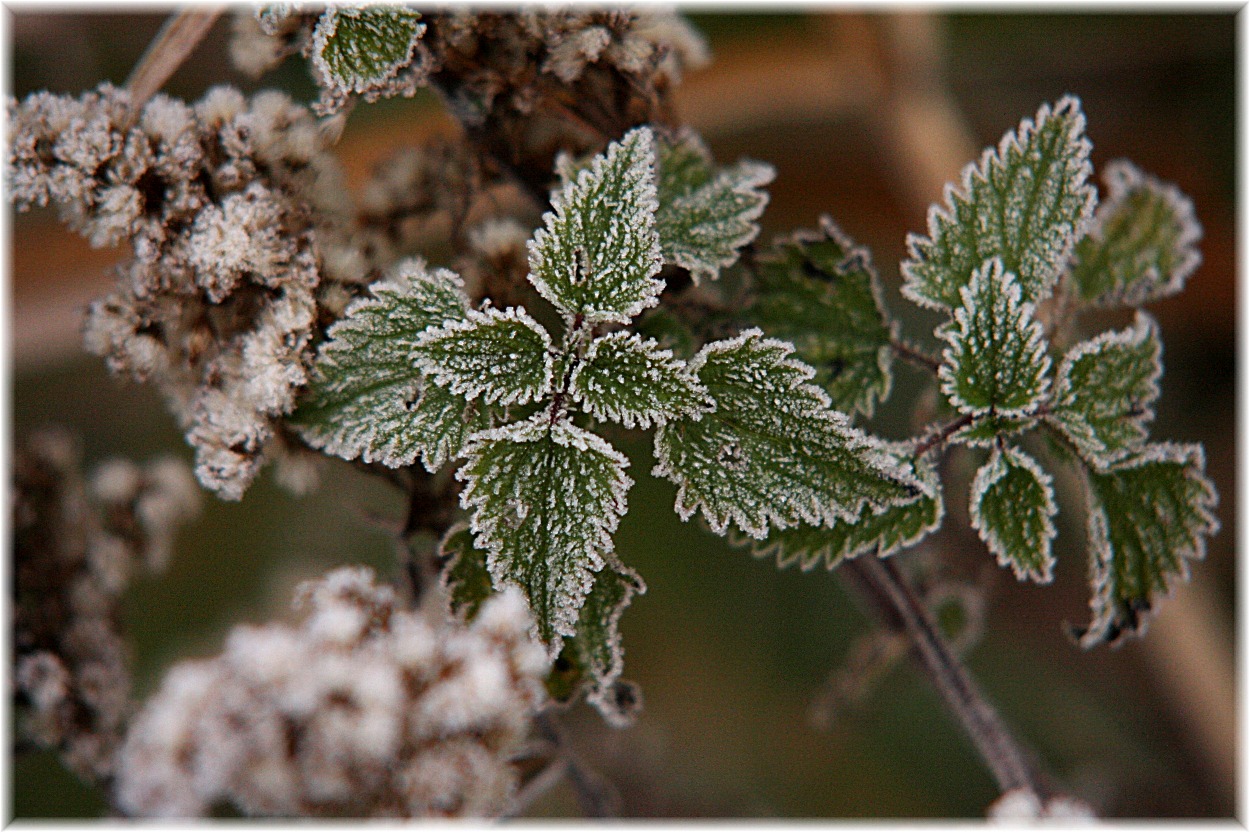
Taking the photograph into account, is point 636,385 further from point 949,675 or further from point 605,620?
point 949,675

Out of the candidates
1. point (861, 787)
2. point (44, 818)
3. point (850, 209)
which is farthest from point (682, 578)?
point (44, 818)

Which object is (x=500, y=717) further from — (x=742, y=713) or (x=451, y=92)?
(x=742, y=713)

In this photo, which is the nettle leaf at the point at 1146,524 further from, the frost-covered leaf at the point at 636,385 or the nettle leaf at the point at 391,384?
the nettle leaf at the point at 391,384

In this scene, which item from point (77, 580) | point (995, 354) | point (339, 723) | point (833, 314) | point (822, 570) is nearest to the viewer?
point (339, 723)

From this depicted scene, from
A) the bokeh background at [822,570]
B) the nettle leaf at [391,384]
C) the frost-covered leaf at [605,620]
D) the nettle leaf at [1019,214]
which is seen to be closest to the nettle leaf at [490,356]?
the nettle leaf at [391,384]

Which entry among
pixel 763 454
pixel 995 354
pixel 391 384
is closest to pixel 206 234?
pixel 391 384
